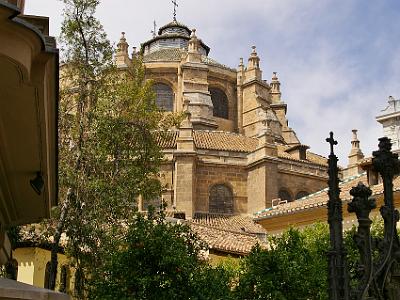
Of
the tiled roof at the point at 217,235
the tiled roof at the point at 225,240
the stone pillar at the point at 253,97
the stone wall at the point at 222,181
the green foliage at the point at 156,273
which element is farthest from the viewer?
the stone pillar at the point at 253,97

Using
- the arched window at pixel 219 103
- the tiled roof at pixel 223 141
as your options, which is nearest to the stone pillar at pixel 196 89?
the tiled roof at pixel 223 141

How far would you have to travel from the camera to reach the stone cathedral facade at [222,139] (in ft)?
118

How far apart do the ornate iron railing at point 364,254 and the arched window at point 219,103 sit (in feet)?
126

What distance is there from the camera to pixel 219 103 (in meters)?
45.6

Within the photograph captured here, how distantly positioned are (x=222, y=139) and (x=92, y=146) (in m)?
23.5

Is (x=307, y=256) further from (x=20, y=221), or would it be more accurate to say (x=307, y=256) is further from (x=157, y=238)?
(x=20, y=221)

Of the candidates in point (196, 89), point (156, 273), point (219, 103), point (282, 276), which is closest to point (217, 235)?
point (282, 276)

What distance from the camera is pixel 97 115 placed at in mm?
16422

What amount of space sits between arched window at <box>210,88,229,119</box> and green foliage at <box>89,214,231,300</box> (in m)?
31.9

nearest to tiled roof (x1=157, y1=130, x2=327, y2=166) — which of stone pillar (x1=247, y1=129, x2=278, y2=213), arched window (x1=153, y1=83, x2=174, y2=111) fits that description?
stone pillar (x1=247, y1=129, x2=278, y2=213)

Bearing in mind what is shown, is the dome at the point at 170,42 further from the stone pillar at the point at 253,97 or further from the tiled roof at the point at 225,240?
the tiled roof at the point at 225,240

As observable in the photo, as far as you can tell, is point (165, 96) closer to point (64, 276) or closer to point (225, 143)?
point (225, 143)

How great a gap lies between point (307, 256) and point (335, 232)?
9683mm

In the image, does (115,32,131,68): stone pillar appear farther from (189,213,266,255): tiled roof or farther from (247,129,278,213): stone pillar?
(189,213,266,255): tiled roof
